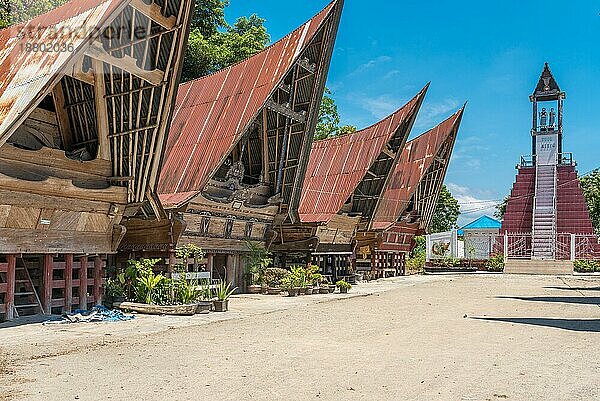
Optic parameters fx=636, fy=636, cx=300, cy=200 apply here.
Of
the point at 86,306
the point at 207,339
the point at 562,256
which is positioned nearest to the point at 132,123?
the point at 86,306

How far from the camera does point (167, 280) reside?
1479 cm

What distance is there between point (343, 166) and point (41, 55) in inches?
683

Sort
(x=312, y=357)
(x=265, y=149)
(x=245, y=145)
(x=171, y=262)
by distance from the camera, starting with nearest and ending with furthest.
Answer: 1. (x=312, y=357)
2. (x=171, y=262)
3. (x=265, y=149)
4. (x=245, y=145)

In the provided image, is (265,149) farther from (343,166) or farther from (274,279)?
(343,166)

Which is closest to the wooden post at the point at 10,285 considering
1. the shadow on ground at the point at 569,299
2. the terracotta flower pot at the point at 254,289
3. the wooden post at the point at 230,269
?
the wooden post at the point at 230,269

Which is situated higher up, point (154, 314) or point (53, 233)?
point (53, 233)

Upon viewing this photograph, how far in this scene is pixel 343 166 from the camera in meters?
27.2

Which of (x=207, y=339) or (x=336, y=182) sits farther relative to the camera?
(x=336, y=182)

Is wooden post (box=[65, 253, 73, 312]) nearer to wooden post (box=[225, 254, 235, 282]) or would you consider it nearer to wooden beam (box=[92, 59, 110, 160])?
wooden beam (box=[92, 59, 110, 160])

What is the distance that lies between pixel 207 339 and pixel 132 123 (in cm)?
560

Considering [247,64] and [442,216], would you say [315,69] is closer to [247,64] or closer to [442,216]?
[247,64]

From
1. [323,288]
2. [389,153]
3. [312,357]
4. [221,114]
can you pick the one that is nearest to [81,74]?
[221,114]

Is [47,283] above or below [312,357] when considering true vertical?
above

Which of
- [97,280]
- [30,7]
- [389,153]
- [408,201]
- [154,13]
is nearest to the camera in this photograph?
[154,13]
